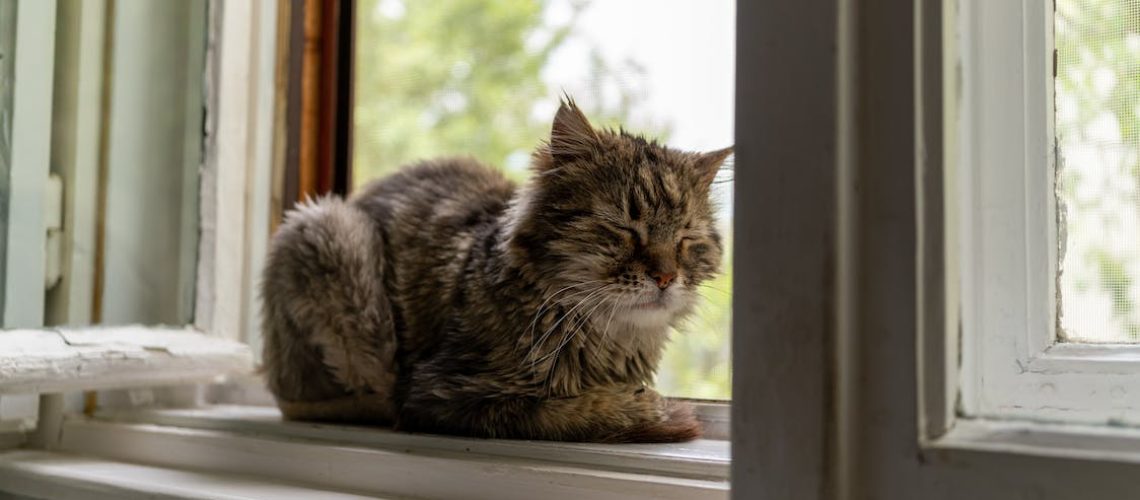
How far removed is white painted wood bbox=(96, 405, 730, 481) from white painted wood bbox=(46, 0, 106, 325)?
226 mm

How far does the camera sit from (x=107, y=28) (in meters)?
1.64

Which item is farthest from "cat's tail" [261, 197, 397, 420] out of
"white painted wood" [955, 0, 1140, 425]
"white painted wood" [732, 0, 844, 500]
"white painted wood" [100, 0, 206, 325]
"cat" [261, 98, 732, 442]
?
"white painted wood" [955, 0, 1140, 425]

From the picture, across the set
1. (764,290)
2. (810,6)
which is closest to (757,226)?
(764,290)

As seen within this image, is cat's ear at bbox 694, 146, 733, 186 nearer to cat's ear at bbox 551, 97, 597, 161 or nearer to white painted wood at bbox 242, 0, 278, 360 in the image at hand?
cat's ear at bbox 551, 97, 597, 161

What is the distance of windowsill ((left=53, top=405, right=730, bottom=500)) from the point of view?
1070mm

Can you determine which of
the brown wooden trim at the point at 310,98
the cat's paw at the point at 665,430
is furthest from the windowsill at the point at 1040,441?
the brown wooden trim at the point at 310,98

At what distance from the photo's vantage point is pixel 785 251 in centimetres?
81

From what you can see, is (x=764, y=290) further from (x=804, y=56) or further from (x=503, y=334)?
(x=503, y=334)

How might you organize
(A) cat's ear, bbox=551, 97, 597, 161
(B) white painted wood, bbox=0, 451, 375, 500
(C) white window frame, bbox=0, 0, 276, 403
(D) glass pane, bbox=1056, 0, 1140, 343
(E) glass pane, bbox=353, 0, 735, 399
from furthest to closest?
(E) glass pane, bbox=353, 0, 735, 399 → (C) white window frame, bbox=0, 0, 276, 403 → (A) cat's ear, bbox=551, 97, 597, 161 → (B) white painted wood, bbox=0, 451, 375, 500 → (D) glass pane, bbox=1056, 0, 1140, 343

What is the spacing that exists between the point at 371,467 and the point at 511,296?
0.30 meters

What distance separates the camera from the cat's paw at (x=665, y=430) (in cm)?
124

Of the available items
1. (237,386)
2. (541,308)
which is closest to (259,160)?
(237,386)

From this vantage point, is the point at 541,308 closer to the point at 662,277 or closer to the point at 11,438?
the point at 662,277

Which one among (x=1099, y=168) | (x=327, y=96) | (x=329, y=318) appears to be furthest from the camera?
(x=327, y=96)
